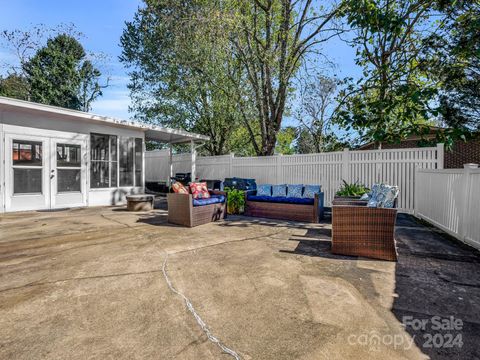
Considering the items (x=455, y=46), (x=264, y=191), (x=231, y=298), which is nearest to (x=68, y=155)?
(x=264, y=191)

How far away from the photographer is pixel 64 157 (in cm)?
763

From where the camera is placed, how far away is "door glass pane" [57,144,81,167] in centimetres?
753

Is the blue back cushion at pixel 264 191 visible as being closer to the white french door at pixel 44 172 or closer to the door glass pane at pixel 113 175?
the door glass pane at pixel 113 175

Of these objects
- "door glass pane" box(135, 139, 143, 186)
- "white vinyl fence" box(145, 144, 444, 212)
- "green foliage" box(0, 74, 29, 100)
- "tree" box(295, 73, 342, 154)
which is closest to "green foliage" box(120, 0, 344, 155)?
"white vinyl fence" box(145, 144, 444, 212)

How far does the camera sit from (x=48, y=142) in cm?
724

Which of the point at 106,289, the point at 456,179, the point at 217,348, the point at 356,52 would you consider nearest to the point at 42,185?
the point at 106,289

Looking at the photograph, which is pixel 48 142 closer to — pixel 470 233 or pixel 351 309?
pixel 351 309

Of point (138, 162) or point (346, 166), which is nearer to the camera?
point (346, 166)

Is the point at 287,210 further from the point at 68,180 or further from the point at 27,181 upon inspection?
the point at 27,181

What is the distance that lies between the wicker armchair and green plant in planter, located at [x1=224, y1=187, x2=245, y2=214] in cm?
362

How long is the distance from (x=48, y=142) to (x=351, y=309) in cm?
832

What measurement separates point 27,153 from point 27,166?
1.13 feet

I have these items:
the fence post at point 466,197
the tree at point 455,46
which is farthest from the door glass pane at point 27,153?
the tree at point 455,46

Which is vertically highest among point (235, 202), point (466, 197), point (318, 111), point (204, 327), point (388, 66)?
point (318, 111)
